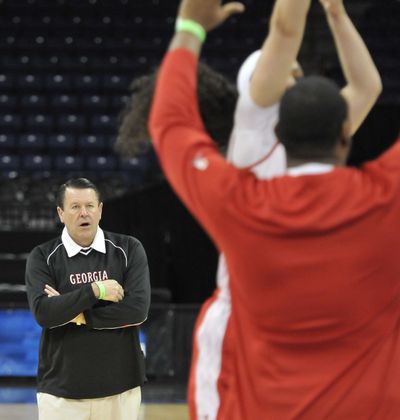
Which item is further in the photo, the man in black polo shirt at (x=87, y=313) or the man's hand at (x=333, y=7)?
the man in black polo shirt at (x=87, y=313)

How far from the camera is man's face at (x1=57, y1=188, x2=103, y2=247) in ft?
14.5

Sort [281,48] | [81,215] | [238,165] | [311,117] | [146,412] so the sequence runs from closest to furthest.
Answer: [311,117], [281,48], [238,165], [81,215], [146,412]

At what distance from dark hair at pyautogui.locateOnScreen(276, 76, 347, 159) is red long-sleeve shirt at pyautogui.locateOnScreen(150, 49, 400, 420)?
68mm

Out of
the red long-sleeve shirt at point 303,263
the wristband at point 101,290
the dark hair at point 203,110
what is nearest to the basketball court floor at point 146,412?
the wristband at point 101,290

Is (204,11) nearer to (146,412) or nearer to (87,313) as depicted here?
(87,313)

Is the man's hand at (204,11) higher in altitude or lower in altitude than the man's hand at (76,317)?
higher

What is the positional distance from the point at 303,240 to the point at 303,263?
1.9 inches

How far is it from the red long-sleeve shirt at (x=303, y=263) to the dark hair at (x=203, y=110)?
17 centimetres

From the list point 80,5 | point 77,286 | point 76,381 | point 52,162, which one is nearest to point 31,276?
point 77,286

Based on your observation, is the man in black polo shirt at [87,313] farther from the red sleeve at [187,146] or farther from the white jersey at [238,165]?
the red sleeve at [187,146]

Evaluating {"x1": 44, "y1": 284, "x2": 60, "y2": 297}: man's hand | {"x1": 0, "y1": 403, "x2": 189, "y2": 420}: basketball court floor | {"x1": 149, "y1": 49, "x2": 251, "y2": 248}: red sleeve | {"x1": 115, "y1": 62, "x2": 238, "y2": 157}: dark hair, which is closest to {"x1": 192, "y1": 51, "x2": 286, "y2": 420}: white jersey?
{"x1": 115, "y1": 62, "x2": 238, "y2": 157}: dark hair

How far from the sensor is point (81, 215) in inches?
174

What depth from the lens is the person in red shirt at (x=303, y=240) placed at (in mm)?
1894

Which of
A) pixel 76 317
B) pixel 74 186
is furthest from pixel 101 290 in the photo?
pixel 74 186
